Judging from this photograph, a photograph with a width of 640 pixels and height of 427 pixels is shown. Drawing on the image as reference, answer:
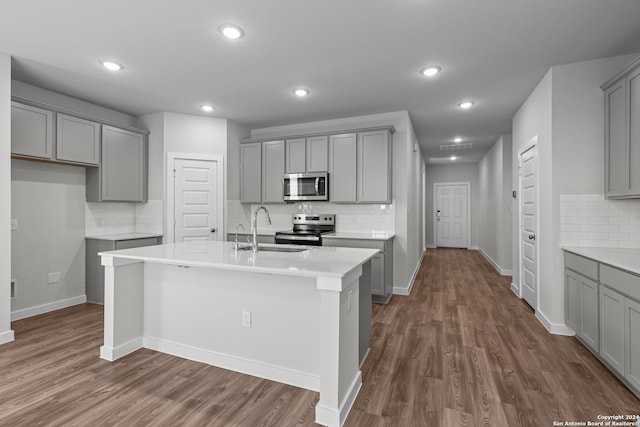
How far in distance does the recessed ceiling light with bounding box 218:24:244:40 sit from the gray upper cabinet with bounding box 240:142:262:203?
8.76 feet

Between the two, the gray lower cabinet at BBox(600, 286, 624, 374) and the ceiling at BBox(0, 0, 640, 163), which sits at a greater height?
the ceiling at BBox(0, 0, 640, 163)

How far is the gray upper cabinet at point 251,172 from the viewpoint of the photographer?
5.39 m

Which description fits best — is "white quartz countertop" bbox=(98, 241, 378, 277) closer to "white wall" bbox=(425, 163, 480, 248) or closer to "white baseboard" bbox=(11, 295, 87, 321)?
"white baseboard" bbox=(11, 295, 87, 321)

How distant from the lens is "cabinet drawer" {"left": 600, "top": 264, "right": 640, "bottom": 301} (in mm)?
2105

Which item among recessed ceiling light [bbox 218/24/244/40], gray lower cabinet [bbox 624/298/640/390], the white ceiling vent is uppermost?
the white ceiling vent

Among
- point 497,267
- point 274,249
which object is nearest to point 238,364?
point 274,249

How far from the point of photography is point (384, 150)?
4.61 metres

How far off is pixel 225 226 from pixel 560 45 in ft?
15.4

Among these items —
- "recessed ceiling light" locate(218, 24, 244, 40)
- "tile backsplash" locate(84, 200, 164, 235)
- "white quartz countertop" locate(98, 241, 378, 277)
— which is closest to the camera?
"white quartz countertop" locate(98, 241, 378, 277)

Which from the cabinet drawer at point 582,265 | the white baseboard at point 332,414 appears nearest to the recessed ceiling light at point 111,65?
the white baseboard at point 332,414

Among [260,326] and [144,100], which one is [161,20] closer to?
[144,100]

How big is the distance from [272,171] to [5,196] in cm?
316

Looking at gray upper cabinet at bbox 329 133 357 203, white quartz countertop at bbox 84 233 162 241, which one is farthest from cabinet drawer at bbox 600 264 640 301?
white quartz countertop at bbox 84 233 162 241

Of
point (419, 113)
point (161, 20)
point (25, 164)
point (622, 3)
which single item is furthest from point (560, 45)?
Answer: point (25, 164)
